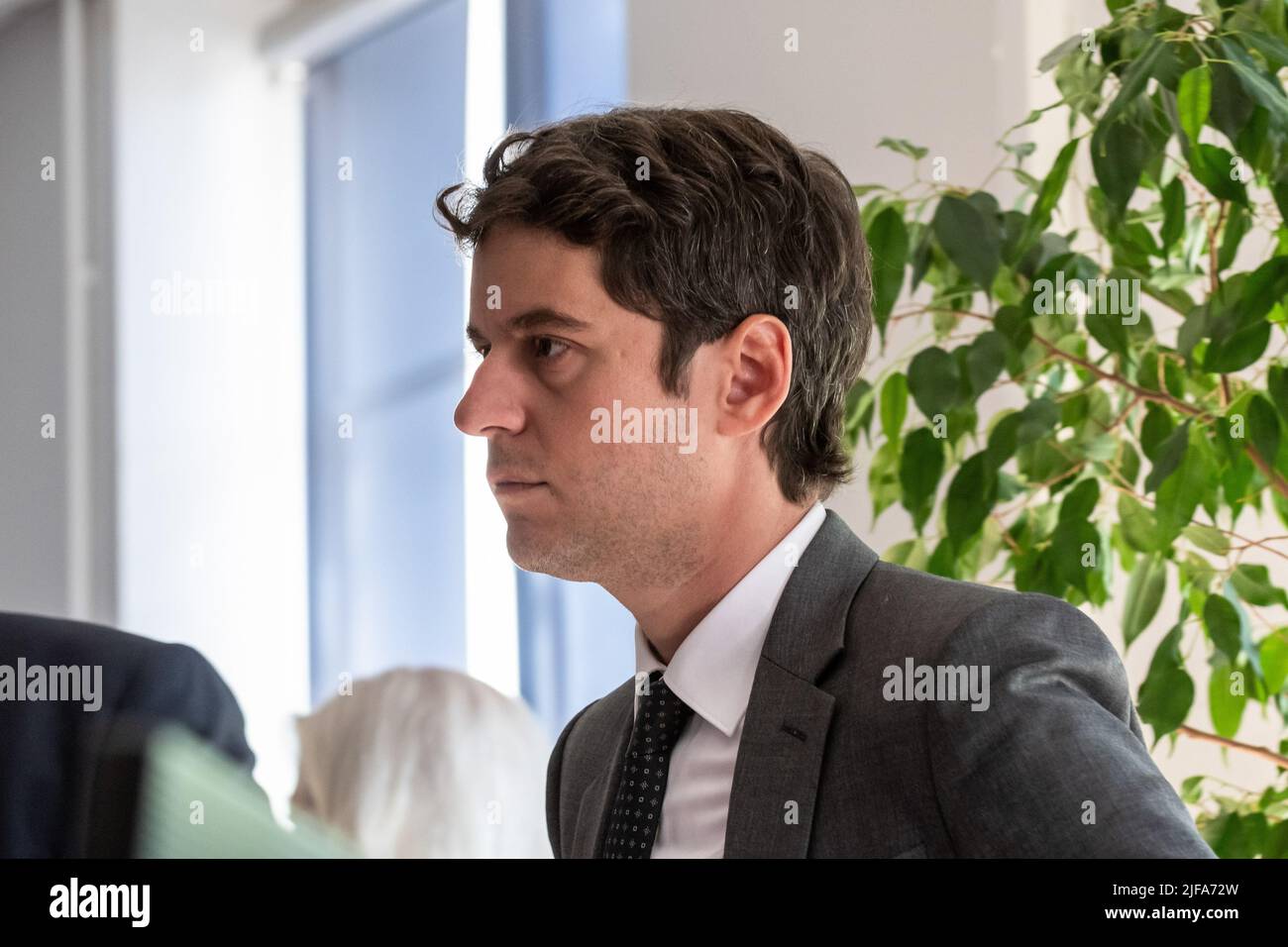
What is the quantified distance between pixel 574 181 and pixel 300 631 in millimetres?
2254

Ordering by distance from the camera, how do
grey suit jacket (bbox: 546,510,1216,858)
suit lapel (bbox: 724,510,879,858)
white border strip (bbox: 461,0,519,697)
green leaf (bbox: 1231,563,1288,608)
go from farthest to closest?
white border strip (bbox: 461,0,519,697)
green leaf (bbox: 1231,563,1288,608)
suit lapel (bbox: 724,510,879,858)
grey suit jacket (bbox: 546,510,1216,858)

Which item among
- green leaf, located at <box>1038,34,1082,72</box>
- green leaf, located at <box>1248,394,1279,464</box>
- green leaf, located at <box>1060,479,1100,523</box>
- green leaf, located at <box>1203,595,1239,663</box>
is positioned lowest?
green leaf, located at <box>1203,595,1239,663</box>

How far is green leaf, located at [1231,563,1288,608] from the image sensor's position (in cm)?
121

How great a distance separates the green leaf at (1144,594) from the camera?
1235mm

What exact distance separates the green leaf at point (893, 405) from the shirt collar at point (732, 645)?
0.40m

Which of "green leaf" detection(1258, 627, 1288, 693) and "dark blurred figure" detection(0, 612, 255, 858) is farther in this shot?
"green leaf" detection(1258, 627, 1288, 693)

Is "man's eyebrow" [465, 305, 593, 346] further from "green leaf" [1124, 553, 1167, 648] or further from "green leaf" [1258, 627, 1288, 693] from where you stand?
"green leaf" [1258, 627, 1288, 693]

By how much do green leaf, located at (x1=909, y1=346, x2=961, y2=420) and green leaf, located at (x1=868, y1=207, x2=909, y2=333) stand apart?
0.19 ft

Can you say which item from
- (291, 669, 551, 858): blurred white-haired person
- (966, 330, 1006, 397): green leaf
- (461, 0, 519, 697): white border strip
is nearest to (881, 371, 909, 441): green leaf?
(966, 330, 1006, 397): green leaf

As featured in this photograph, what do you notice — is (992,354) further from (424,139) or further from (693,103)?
(424,139)

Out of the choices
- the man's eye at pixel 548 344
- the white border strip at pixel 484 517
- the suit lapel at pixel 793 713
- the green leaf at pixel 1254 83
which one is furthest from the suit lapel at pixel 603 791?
the white border strip at pixel 484 517

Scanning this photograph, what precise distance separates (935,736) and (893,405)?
0.65 meters

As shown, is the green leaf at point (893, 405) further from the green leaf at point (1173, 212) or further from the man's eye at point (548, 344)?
the man's eye at point (548, 344)
